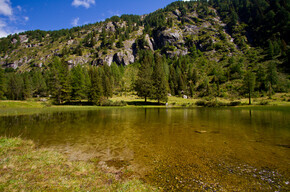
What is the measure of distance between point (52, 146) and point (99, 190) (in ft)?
28.2

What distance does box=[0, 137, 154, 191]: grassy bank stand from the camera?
17.9 feet

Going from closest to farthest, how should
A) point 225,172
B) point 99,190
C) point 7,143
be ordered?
point 99,190 < point 225,172 < point 7,143

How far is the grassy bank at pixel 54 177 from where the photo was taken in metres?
5.45

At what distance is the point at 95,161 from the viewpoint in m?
8.66

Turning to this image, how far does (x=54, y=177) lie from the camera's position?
20.3ft

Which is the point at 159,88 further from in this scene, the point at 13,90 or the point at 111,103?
the point at 13,90

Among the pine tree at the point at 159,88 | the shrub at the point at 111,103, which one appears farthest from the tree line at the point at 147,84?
the shrub at the point at 111,103

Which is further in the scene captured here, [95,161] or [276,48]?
[276,48]

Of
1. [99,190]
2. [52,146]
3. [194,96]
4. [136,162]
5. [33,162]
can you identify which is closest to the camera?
[99,190]

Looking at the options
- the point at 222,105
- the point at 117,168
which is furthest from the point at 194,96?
the point at 117,168

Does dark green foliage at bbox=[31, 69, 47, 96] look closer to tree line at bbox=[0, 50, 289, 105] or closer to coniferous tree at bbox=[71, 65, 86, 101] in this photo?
tree line at bbox=[0, 50, 289, 105]

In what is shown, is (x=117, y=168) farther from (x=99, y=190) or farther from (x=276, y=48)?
(x=276, y=48)

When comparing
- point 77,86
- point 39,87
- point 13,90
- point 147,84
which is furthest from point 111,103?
point 39,87

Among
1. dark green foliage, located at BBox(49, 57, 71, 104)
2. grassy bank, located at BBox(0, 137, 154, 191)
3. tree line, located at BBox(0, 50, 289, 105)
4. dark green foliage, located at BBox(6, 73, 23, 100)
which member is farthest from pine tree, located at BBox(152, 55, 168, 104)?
dark green foliage, located at BBox(6, 73, 23, 100)
